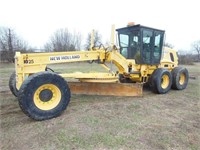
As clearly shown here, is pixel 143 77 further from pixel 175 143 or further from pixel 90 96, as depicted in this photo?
pixel 175 143

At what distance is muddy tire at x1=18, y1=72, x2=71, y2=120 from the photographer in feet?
13.2

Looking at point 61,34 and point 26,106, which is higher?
point 61,34

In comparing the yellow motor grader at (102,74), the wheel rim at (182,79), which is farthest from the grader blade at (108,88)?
the wheel rim at (182,79)

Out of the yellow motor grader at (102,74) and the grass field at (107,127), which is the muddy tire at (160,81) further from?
the grass field at (107,127)

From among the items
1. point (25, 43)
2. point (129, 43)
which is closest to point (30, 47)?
point (25, 43)

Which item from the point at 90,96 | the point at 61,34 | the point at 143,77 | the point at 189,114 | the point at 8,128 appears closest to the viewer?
the point at 8,128

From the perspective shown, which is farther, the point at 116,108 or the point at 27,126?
the point at 116,108

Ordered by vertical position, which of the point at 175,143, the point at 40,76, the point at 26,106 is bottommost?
the point at 175,143

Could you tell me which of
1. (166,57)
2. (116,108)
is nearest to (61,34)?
(166,57)

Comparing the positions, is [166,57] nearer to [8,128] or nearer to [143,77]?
[143,77]

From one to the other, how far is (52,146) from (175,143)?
2.04 m

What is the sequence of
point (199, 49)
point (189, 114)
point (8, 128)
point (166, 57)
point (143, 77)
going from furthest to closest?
point (199, 49) < point (166, 57) < point (143, 77) < point (189, 114) < point (8, 128)

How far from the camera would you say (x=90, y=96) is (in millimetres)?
6371

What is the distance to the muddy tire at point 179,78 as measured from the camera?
792 centimetres
